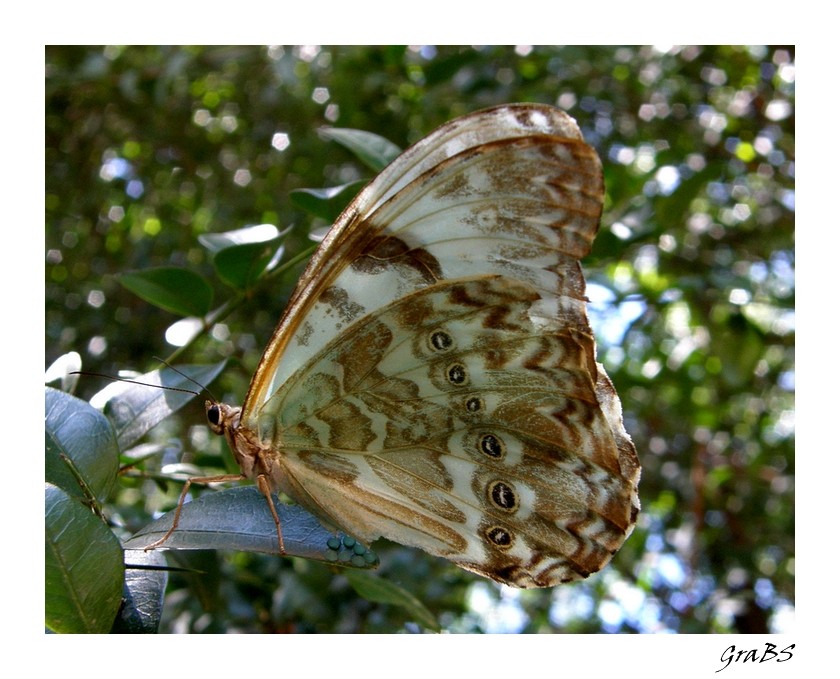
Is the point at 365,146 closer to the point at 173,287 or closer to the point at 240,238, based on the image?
the point at 240,238

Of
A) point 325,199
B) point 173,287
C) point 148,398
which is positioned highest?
point 325,199

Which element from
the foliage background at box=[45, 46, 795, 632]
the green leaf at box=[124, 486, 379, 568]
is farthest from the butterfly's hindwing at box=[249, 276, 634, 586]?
the foliage background at box=[45, 46, 795, 632]

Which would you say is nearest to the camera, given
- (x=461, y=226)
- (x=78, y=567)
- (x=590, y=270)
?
(x=78, y=567)

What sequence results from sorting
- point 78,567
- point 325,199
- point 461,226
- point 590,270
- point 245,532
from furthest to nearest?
point 590,270, point 325,199, point 461,226, point 245,532, point 78,567

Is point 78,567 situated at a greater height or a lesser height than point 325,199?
lesser

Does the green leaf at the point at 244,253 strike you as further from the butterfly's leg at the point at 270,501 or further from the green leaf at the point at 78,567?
the green leaf at the point at 78,567
